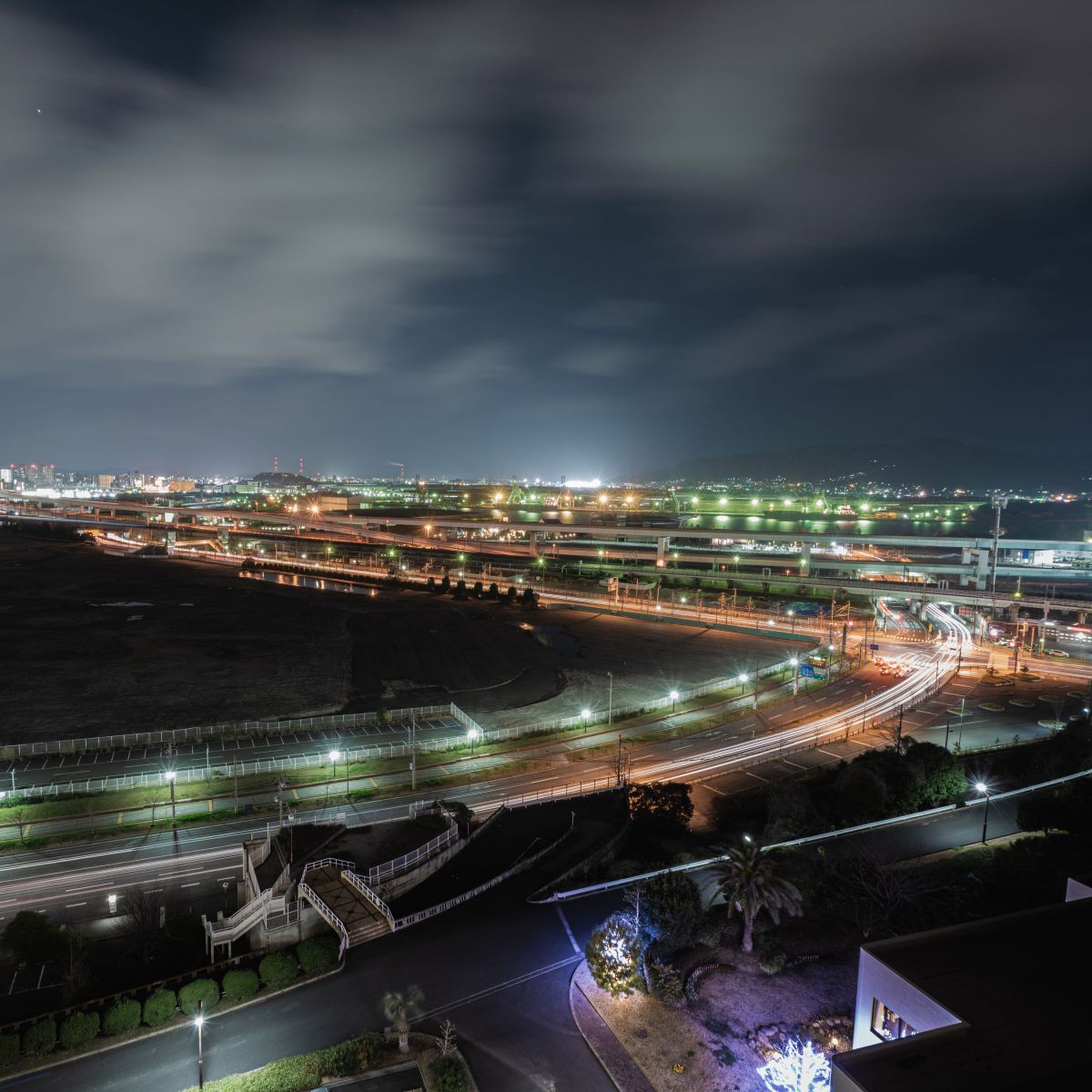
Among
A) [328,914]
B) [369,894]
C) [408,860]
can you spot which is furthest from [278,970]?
[408,860]

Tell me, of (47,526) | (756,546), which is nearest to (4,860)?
(756,546)

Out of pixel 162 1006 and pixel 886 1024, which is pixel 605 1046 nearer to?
pixel 886 1024

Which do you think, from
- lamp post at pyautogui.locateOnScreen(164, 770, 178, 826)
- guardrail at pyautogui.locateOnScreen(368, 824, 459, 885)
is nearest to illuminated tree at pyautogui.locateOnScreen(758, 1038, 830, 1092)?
guardrail at pyautogui.locateOnScreen(368, 824, 459, 885)

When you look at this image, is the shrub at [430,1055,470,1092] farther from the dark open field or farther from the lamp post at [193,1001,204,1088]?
the dark open field

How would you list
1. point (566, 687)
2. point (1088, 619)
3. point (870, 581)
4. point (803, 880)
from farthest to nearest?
1. point (870, 581)
2. point (1088, 619)
3. point (566, 687)
4. point (803, 880)

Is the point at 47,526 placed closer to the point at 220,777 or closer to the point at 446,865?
the point at 220,777
